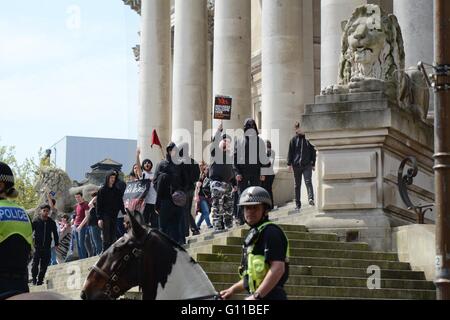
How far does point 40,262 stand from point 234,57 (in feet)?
39.1

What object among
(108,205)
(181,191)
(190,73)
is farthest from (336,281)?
(190,73)

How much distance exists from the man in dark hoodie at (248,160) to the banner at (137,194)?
2.44 m

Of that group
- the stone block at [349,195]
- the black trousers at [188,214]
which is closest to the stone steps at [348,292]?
the stone block at [349,195]

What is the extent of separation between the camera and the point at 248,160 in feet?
74.9

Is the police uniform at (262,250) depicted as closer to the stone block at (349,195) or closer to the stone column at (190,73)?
the stone block at (349,195)

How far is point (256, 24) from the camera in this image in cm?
4675

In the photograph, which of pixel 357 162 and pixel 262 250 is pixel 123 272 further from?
pixel 357 162

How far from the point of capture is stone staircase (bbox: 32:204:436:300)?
1673 centimetres

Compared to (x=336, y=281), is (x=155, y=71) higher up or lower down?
higher up

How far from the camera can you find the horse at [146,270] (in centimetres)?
Result: 953

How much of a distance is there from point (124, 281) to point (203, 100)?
1185 inches

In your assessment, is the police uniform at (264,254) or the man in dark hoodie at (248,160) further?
the man in dark hoodie at (248,160)

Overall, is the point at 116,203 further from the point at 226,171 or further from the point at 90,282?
the point at 90,282
